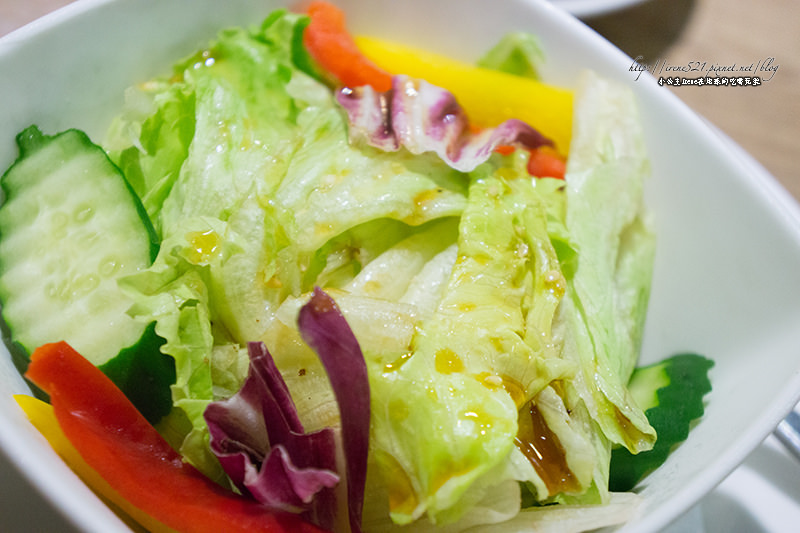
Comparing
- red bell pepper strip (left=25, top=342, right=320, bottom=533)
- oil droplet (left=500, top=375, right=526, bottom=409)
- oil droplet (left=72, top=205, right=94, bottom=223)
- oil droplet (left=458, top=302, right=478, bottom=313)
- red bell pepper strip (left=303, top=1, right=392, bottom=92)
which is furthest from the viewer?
red bell pepper strip (left=303, top=1, right=392, bottom=92)

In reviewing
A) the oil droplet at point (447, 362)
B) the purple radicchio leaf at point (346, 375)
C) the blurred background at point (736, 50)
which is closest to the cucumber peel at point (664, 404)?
the oil droplet at point (447, 362)

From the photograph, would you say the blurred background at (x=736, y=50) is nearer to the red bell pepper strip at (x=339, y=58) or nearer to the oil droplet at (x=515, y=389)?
the red bell pepper strip at (x=339, y=58)

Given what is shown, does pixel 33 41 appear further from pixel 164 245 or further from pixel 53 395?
pixel 53 395

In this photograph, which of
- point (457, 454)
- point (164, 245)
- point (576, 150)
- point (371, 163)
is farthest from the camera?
point (576, 150)

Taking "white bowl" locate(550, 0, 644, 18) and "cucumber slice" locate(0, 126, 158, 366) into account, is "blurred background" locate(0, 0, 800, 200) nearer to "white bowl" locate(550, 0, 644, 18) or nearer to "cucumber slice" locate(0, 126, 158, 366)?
"white bowl" locate(550, 0, 644, 18)

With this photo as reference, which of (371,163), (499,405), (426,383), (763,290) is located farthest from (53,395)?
(763,290)

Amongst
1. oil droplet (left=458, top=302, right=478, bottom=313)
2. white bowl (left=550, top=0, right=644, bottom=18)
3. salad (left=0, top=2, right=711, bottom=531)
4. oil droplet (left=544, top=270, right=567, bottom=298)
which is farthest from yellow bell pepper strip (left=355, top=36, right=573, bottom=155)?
white bowl (left=550, top=0, right=644, bottom=18)
